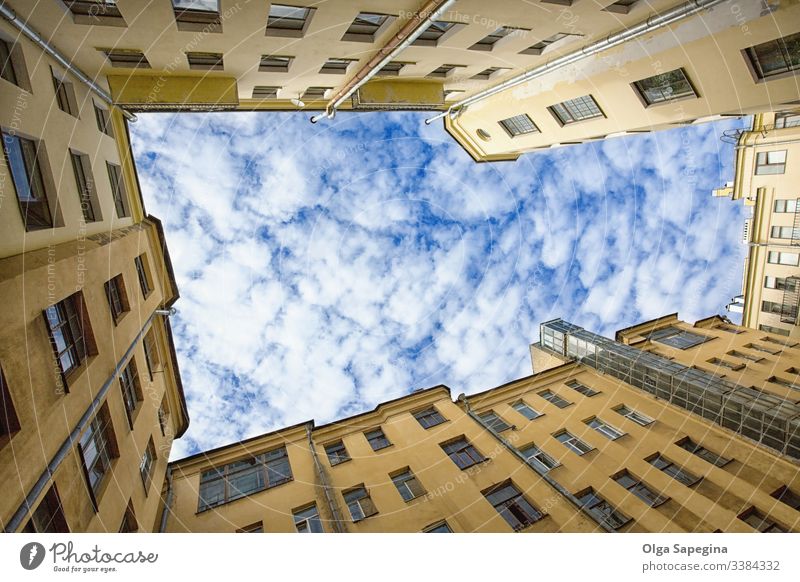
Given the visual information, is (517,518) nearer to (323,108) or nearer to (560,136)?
(560,136)

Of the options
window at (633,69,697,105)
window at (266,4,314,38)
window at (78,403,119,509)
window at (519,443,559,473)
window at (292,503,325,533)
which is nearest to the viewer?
window at (78,403,119,509)

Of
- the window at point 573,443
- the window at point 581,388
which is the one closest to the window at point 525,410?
the window at point 573,443

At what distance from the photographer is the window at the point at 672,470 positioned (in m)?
17.5

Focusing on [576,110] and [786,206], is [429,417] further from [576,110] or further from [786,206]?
[786,206]

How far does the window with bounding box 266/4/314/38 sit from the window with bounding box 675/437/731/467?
2536 cm

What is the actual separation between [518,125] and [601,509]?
71.7 feet

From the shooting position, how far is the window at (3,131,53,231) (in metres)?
9.20

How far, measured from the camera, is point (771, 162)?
1127 inches

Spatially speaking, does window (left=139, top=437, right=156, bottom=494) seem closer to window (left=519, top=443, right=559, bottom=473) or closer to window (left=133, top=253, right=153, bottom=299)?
window (left=133, top=253, right=153, bottom=299)

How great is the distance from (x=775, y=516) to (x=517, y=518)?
33.0 ft

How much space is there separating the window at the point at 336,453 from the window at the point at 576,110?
21795mm

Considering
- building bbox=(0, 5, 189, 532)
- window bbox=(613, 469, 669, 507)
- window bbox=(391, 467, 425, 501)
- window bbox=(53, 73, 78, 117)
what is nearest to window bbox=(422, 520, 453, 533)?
window bbox=(391, 467, 425, 501)

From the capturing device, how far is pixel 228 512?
17.2m

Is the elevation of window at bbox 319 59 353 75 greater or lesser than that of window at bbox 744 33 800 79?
greater
